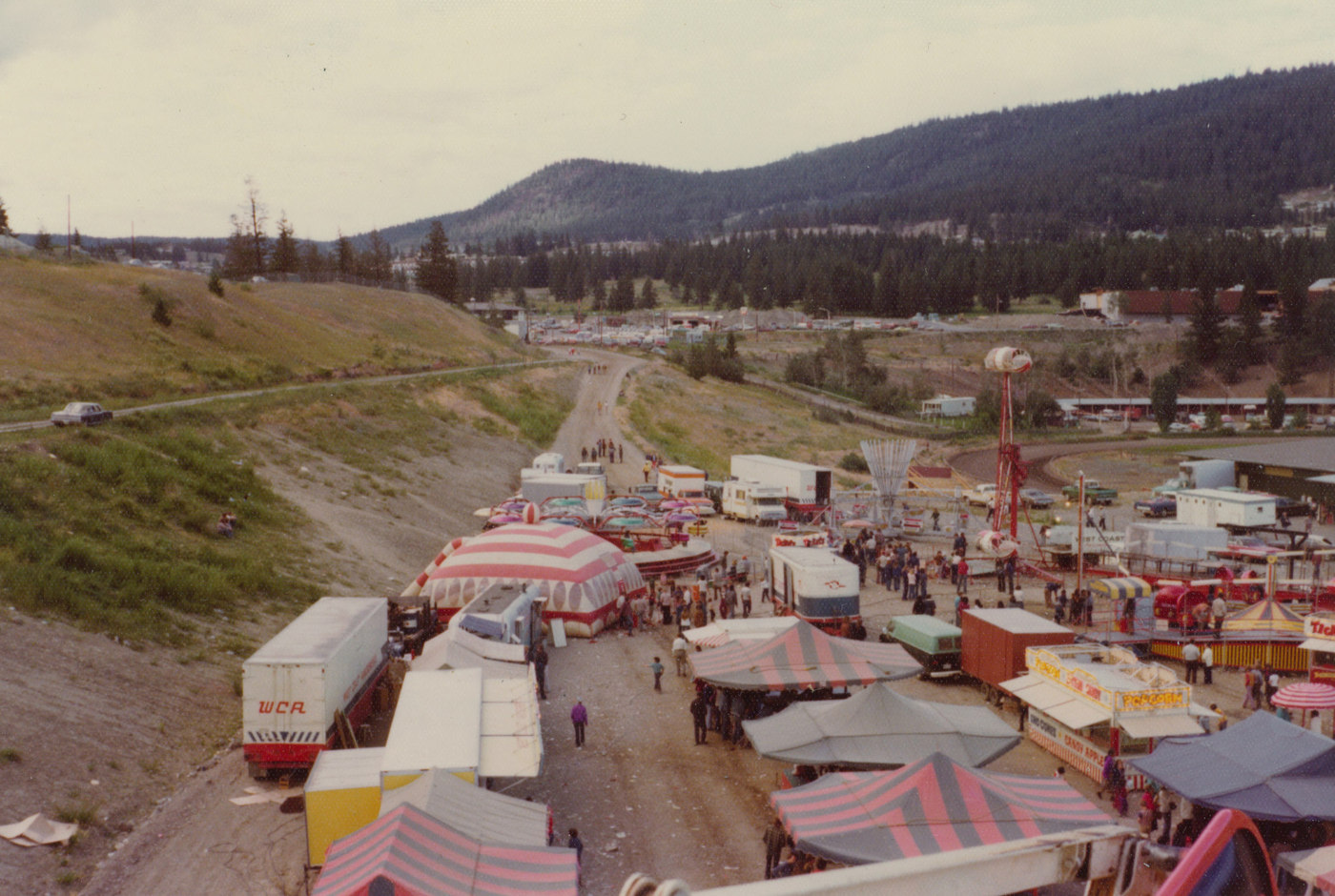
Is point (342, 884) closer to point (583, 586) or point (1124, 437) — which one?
point (583, 586)

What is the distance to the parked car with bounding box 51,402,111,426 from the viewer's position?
30500 mm

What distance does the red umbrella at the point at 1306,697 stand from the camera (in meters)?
17.3

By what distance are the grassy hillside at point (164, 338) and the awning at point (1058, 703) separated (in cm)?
3375

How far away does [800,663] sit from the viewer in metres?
18.5

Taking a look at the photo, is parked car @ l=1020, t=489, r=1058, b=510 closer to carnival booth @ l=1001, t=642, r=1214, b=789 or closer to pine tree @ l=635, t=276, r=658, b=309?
carnival booth @ l=1001, t=642, r=1214, b=789

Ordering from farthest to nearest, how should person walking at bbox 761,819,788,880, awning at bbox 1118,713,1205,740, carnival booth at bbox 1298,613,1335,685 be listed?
carnival booth at bbox 1298,613,1335,685 < awning at bbox 1118,713,1205,740 < person walking at bbox 761,819,788,880

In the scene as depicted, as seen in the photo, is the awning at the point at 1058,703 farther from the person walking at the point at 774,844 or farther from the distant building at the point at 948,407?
the distant building at the point at 948,407

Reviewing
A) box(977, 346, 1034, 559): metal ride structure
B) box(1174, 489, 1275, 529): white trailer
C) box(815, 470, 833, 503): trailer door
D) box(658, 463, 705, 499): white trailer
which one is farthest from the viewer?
box(658, 463, 705, 499): white trailer

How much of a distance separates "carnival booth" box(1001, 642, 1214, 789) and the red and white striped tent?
11.3 meters

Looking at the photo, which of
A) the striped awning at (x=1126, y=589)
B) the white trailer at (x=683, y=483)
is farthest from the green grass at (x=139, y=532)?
the striped awning at (x=1126, y=589)

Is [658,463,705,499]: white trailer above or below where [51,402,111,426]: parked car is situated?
below

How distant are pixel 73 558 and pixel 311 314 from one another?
2285 inches

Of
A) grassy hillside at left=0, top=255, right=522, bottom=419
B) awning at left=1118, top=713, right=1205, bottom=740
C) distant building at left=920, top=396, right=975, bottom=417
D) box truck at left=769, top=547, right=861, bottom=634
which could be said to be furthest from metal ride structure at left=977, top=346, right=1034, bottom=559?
distant building at left=920, top=396, right=975, bottom=417

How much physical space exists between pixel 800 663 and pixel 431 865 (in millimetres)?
10216
